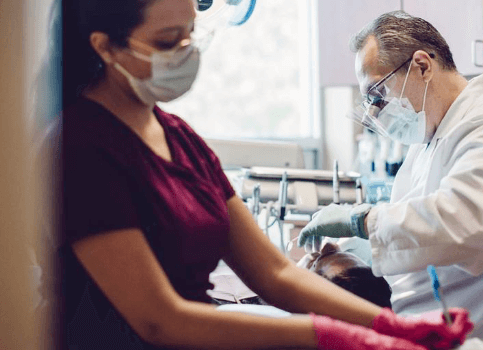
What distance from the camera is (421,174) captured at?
1838 mm

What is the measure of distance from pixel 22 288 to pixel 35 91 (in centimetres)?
34

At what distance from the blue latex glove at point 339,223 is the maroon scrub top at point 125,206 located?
1.76 ft

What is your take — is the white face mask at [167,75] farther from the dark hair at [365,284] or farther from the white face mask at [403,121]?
the white face mask at [403,121]

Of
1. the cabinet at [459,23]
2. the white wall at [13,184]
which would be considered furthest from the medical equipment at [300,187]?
the white wall at [13,184]

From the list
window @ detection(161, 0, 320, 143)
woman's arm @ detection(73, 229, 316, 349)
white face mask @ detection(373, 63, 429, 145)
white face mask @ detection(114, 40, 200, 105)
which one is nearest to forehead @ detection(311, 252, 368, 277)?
white face mask @ detection(373, 63, 429, 145)

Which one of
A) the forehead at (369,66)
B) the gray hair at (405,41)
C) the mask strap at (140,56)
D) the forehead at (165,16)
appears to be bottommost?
the forehead at (369,66)

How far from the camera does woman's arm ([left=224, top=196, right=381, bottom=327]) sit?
1296 mm

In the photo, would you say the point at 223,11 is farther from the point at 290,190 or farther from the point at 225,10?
the point at 290,190

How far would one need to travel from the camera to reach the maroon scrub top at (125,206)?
1.04 m

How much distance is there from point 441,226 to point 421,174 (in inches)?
13.7

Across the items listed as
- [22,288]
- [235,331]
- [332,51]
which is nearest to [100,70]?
[22,288]

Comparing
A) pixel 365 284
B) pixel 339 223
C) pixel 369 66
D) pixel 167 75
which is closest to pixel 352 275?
pixel 365 284

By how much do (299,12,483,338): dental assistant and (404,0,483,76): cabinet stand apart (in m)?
1.28

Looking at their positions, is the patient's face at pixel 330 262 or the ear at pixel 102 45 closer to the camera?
the ear at pixel 102 45
